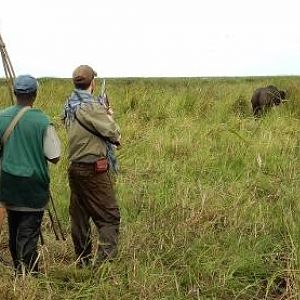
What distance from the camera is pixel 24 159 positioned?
3.96 m

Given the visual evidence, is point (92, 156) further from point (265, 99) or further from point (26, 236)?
point (265, 99)

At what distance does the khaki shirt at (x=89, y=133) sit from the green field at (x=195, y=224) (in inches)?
29.9

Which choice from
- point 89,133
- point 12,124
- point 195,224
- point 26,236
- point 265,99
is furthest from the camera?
point 265,99

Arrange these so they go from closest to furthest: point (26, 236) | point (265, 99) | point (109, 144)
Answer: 1. point (26, 236)
2. point (109, 144)
3. point (265, 99)

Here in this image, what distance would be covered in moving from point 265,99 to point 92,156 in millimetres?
7780

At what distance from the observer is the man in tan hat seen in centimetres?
425

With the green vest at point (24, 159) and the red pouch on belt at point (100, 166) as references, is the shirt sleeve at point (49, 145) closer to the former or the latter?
the green vest at point (24, 159)

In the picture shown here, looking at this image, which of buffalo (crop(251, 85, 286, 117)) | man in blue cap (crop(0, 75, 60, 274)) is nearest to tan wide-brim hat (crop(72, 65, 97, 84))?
man in blue cap (crop(0, 75, 60, 274))

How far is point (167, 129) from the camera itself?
9391 mm

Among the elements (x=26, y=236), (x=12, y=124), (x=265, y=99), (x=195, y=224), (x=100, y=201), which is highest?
(x=12, y=124)

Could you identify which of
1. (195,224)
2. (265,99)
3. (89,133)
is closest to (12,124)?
(89,133)

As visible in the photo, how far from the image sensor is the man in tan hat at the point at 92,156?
4.25m

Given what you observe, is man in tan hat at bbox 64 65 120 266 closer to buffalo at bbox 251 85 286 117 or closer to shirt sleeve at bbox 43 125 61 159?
shirt sleeve at bbox 43 125 61 159

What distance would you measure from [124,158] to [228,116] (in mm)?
3638
